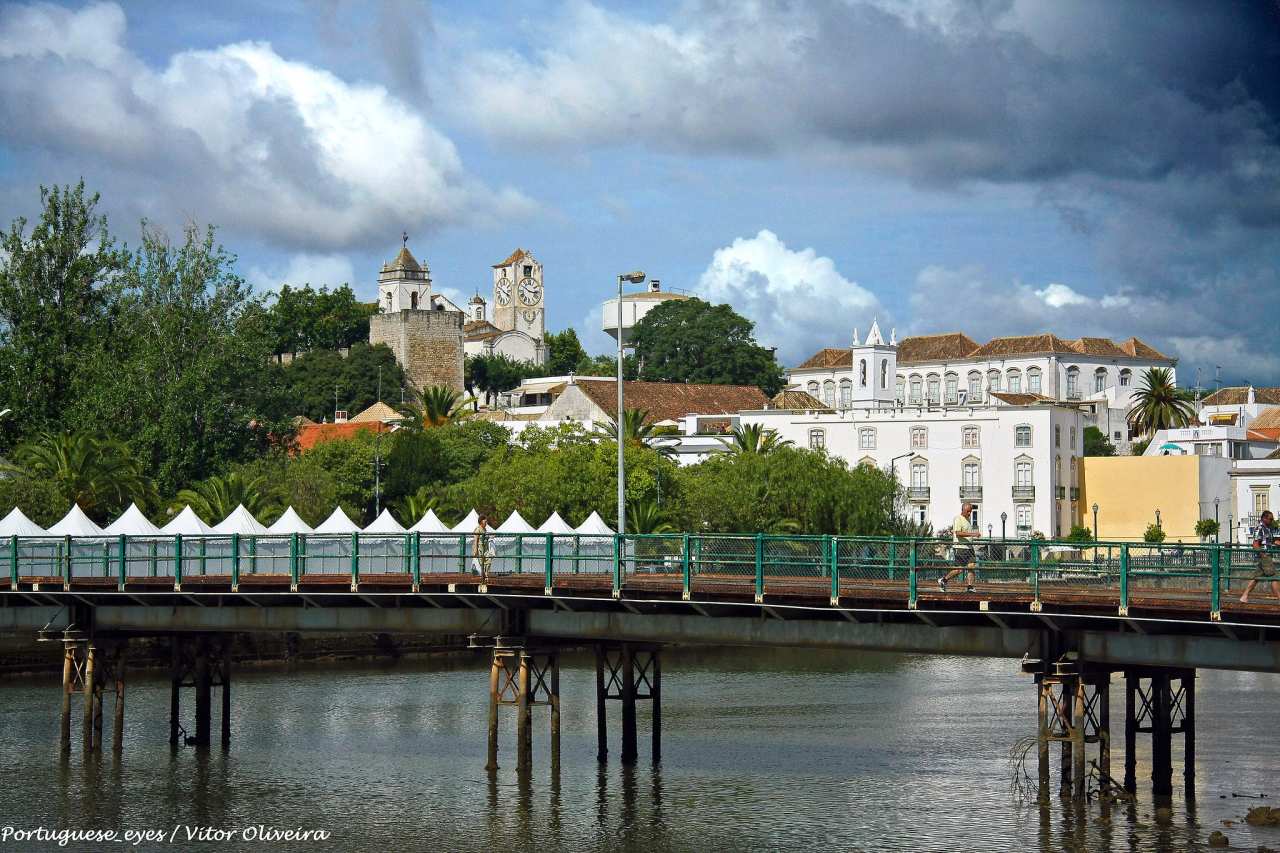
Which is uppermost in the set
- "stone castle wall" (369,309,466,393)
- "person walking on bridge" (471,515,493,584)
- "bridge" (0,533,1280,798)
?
"stone castle wall" (369,309,466,393)

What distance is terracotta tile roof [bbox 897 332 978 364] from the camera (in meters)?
170

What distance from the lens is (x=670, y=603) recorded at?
3991 centimetres

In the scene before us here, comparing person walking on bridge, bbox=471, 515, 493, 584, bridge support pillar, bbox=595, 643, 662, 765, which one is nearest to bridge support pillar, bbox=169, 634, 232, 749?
bridge support pillar, bbox=595, 643, 662, 765

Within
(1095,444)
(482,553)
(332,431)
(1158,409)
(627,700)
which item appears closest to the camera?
(482,553)

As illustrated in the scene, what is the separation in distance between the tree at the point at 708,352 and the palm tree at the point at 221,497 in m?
91.6

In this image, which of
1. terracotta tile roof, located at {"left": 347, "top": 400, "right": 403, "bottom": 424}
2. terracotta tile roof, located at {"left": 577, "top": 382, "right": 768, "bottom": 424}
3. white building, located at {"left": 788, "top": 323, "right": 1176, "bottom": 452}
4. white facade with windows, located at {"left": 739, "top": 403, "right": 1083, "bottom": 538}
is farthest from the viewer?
white building, located at {"left": 788, "top": 323, "right": 1176, "bottom": 452}

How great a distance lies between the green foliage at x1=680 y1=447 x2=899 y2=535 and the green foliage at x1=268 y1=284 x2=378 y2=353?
322 feet

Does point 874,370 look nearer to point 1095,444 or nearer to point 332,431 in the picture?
point 1095,444

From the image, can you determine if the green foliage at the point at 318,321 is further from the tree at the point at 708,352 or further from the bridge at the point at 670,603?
the bridge at the point at 670,603

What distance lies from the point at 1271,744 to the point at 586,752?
1848 centimetres

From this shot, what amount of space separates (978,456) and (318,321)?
318 ft

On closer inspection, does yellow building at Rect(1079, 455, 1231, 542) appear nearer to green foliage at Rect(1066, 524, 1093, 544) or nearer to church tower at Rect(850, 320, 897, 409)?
green foliage at Rect(1066, 524, 1093, 544)

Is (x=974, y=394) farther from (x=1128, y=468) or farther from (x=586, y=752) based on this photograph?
(x=586, y=752)

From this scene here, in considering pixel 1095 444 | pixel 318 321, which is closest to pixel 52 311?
→ pixel 1095 444
